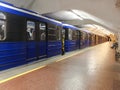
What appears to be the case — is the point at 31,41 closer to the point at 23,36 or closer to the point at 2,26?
the point at 23,36

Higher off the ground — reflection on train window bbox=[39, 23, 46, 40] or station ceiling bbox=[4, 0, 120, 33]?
station ceiling bbox=[4, 0, 120, 33]

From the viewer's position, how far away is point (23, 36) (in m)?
8.26

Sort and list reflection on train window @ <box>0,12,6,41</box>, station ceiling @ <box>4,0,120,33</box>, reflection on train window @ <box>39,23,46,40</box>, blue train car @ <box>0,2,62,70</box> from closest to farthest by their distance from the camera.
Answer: reflection on train window @ <box>0,12,6,41</box>
blue train car @ <box>0,2,62,70</box>
station ceiling @ <box>4,0,120,33</box>
reflection on train window @ <box>39,23,46,40</box>

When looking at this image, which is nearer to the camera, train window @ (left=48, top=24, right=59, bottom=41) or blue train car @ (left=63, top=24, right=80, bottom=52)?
train window @ (left=48, top=24, right=59, bottom=41)

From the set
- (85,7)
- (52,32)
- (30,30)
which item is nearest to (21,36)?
(30,30)

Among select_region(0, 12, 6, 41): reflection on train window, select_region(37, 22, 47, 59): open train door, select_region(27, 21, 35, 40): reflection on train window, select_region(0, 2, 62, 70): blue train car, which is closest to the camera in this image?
select_region(0, 12, 6, 41): reflection on train window

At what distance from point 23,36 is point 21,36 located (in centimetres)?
15

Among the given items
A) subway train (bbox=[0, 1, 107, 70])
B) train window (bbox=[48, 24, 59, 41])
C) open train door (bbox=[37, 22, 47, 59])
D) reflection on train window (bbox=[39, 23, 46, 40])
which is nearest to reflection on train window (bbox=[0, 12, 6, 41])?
subway train (bbox=[0, 1, 107, 70])

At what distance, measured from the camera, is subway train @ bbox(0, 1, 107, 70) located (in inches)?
280

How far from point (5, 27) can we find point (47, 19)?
13.4 ft

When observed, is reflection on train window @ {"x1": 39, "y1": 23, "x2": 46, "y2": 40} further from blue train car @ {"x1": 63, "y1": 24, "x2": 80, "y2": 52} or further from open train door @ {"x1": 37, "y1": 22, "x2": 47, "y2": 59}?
blue train car @ {"x1": 63, "y1": 24, "x2": 80, "y2": 52}

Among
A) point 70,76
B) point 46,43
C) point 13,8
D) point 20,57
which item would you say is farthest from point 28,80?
point 46,43

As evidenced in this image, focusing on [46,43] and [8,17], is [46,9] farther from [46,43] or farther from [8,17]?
[8,17]

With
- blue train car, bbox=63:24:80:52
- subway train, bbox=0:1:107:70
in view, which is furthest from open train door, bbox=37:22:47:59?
blue train car, bbox=63:24:80:52
